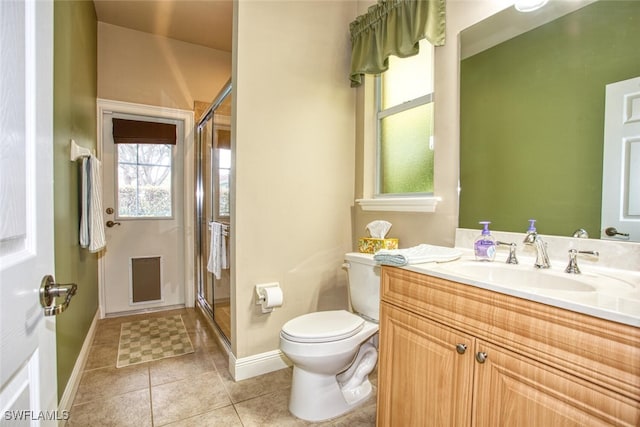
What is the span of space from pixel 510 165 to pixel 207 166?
2.59m

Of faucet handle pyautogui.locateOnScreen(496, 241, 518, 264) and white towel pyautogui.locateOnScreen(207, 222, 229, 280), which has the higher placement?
faucet handle pyautogui.locateOnScreen(496, 241, 518, 264)

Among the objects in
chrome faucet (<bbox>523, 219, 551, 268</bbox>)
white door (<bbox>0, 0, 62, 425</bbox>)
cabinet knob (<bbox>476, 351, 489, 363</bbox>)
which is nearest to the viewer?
white door (<bbox>0, 0, 62, 425</bbox>)

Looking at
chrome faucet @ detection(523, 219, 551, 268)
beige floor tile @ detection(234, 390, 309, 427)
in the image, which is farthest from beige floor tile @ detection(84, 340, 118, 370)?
chrome faucet @ detection(523, 219, 551, 268)

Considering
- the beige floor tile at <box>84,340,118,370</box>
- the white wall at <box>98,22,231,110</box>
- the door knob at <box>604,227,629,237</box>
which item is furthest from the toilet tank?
the white wall at <box>98,22,231,110</box>

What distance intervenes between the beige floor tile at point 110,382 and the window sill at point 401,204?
1.83m

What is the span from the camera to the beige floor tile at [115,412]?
1.58 meters

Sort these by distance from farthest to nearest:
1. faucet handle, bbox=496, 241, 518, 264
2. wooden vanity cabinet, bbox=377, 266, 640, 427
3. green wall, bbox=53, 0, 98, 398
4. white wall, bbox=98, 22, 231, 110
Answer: white wall, bbox=98, 22, 231, 110, green wall, bbox=53, 0, 98, 398, faucet handle, bbox=496, 241, 518, 264, wooden vanity cabinet, bbox=377, 266, 640, 427

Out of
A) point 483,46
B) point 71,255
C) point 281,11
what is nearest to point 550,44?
point 483,46

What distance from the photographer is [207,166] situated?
3.08 m

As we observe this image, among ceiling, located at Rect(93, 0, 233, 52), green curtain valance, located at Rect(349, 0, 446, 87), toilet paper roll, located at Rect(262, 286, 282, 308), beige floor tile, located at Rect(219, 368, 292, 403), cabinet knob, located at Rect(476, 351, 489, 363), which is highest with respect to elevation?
ceiling, located at Rect(93, 0, 233, 52)

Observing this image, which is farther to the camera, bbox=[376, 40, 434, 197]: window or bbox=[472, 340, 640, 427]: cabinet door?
bbox=[376, 40, 434, 197]: window

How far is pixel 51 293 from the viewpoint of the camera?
2.16 feet

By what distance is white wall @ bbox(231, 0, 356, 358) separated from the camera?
1979mm

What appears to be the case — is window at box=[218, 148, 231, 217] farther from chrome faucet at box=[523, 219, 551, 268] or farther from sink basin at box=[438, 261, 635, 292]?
chrome faucet at box=[523, 219, 551, 268]
